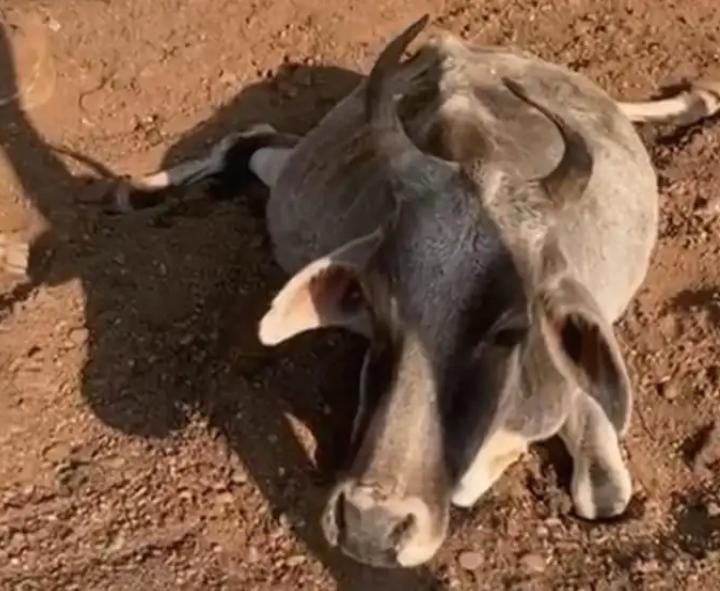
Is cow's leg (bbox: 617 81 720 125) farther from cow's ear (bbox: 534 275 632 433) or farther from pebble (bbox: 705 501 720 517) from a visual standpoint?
cow's ear (bbox: 534 275 632 433)

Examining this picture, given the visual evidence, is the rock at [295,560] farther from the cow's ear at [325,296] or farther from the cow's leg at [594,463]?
the cow's leg at [594,463]

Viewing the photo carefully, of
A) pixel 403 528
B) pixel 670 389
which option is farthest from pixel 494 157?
pixel 403 528

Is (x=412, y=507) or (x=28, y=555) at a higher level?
(x=412, y=507)

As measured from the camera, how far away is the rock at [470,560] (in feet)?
20.6

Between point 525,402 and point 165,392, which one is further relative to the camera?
point 165,392

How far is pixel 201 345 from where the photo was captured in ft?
22.4

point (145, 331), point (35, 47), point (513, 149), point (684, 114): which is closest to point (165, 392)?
point (145, 331)

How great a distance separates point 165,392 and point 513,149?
1.33 meters

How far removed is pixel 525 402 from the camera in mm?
5777

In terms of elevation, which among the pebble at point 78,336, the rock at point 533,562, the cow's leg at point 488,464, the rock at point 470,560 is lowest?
the rock at point 533,562

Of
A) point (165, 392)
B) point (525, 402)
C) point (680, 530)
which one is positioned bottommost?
point (680, 530)

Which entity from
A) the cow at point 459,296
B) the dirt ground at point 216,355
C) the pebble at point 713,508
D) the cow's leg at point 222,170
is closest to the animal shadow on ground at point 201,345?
the dirt ground at point 216,355

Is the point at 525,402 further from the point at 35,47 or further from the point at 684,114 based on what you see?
the point at 35,47

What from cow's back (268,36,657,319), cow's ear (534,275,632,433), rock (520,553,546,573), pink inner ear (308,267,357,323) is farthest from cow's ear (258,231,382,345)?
rock (520,553,546,573)
